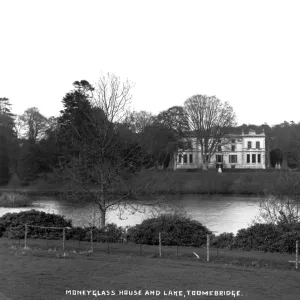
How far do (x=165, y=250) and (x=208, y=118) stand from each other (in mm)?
74860

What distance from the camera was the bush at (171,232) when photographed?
19438 mm

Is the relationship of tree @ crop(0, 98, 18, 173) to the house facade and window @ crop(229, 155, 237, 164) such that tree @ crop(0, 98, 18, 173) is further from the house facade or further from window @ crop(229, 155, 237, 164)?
window @ crop(229, 155, 237, 164)

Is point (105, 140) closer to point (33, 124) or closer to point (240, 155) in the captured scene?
point (33, 124)

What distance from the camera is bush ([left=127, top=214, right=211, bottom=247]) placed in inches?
765

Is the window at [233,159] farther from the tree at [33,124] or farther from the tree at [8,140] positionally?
the tree at [8,140]

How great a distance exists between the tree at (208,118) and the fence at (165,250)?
71498 millimetres

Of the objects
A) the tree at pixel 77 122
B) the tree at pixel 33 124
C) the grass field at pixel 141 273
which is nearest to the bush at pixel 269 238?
the grass field at pixel 141 273

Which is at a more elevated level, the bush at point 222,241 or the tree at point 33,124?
the tree at point 33,124

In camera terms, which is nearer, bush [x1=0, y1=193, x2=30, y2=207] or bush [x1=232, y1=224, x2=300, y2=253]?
bush [x1=232, y1=224, x2=300, y2=253]

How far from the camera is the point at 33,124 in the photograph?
304 feet

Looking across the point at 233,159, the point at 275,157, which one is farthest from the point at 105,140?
the point at 275,157

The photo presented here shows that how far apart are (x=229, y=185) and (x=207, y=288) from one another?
58766mm

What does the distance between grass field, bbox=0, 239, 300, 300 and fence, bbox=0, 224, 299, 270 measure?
34 millimetres

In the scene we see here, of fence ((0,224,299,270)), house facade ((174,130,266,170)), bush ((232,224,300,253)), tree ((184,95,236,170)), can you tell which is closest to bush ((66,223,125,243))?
fence ((0,224,299,270))
